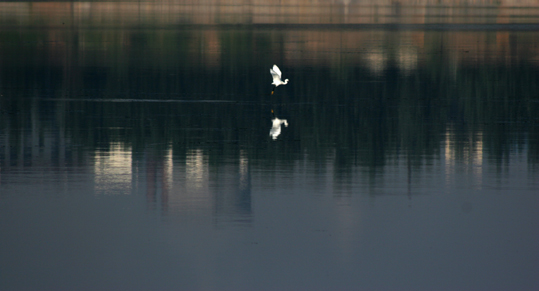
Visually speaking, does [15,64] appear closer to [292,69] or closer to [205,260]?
[292,69]

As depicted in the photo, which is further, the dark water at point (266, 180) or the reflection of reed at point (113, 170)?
the reflection of reed at point (113, 170)

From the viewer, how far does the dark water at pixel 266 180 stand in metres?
10.4

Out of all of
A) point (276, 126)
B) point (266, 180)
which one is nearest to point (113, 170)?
point (266, 180)

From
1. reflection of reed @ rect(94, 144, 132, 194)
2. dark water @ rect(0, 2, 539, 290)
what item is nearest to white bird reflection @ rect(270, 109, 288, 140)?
dark water @ rect(0, 2, 539, 290)

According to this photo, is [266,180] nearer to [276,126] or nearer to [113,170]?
[113,170]

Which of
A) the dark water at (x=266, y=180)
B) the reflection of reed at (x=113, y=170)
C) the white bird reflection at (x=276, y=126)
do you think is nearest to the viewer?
the dark water at (x=266, y=180)

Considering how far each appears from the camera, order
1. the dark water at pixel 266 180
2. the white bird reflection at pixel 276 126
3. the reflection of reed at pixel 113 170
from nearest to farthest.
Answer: the dark water at pixel 266 180
the reflection of reed at pixel 113 170
the white bird reflection at pixel 276 126

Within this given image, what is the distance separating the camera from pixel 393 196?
44.8ft

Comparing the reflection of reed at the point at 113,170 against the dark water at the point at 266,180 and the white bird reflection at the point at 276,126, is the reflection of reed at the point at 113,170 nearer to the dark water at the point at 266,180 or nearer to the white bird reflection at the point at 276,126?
the dark water at the point at 266,180

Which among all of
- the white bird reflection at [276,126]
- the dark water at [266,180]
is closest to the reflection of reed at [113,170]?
the dark water at [266,180]

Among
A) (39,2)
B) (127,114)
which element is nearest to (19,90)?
(127,114)

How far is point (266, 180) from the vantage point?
47.9 ft

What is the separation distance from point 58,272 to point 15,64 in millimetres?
27231

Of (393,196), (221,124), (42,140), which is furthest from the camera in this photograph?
(221,124)
